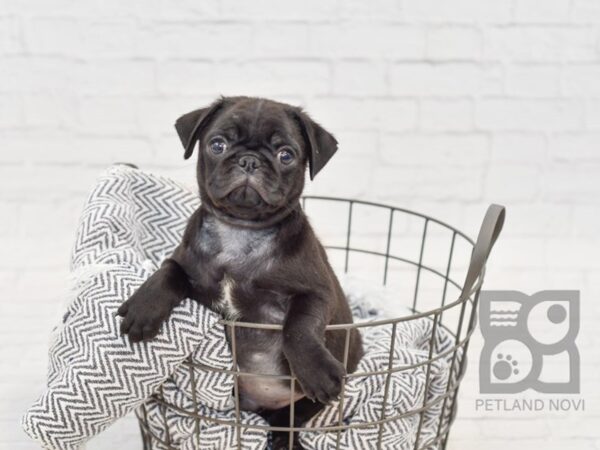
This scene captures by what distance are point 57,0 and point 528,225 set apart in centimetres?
Result: 155

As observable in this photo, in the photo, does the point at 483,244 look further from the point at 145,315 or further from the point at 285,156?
the point at 145,315

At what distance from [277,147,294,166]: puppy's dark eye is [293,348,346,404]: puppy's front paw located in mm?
325

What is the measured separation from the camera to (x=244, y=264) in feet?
5.09

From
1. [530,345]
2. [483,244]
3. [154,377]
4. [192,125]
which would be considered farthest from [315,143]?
[530,345]

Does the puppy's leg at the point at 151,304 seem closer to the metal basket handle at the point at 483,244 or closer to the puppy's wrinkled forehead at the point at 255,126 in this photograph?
the puppy's wrinkled forehead at the point at 255,126

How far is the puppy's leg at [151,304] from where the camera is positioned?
142 centimetres

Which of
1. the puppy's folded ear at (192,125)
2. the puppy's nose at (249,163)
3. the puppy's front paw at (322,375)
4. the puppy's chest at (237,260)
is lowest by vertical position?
the puppy's front paw at (322,375)

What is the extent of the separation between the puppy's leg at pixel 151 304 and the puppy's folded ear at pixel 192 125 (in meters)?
0.22

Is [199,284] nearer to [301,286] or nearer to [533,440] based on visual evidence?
[301,286]

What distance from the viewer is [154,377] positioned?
1.45 meters

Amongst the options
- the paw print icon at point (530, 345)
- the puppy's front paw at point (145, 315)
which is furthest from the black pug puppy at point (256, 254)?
the paw print icon at point (530, 345)

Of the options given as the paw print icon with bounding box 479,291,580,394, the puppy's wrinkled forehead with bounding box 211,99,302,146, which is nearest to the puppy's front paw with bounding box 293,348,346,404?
the puppy's wrinkled forehead with bounding box 211,99,302,146

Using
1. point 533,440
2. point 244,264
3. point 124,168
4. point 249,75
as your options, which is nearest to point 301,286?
point 244,264

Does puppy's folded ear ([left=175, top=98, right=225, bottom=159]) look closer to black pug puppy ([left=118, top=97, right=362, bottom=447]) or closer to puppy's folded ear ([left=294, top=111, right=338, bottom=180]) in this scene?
black pug puppy ([left=118, top=97, right=362, bottom=447])
